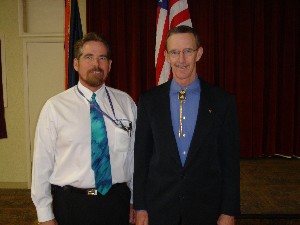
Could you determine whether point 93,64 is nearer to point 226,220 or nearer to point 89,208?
point 89,208

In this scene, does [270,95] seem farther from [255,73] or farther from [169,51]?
[169,51]

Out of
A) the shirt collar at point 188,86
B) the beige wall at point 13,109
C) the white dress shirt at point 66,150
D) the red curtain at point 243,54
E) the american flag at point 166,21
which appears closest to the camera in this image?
the shirt collar at point 188,86

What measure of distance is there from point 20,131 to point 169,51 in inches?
157

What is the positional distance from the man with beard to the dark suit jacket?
197 millimetres

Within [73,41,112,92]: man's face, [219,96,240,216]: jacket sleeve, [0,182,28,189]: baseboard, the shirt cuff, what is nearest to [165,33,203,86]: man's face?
[219,96,240,216]: jacket sleeve

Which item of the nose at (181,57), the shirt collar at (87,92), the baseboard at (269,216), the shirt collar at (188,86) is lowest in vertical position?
the baseboard at (269,216)

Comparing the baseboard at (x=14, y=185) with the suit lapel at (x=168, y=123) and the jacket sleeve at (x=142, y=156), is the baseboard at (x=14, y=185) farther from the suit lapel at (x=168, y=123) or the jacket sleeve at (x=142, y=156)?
the suit lapel at (x=168, y=123)

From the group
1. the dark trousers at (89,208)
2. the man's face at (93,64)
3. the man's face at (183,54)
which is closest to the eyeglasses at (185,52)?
the man's face at (183,54)

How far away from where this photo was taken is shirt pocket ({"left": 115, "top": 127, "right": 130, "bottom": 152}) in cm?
169

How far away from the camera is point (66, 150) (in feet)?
5.48

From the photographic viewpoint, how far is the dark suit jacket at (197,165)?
1460 millimetres

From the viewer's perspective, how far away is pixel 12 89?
477 cm

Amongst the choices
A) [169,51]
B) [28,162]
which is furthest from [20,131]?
[169,51]

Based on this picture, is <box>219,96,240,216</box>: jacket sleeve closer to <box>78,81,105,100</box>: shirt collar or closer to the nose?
the nose
